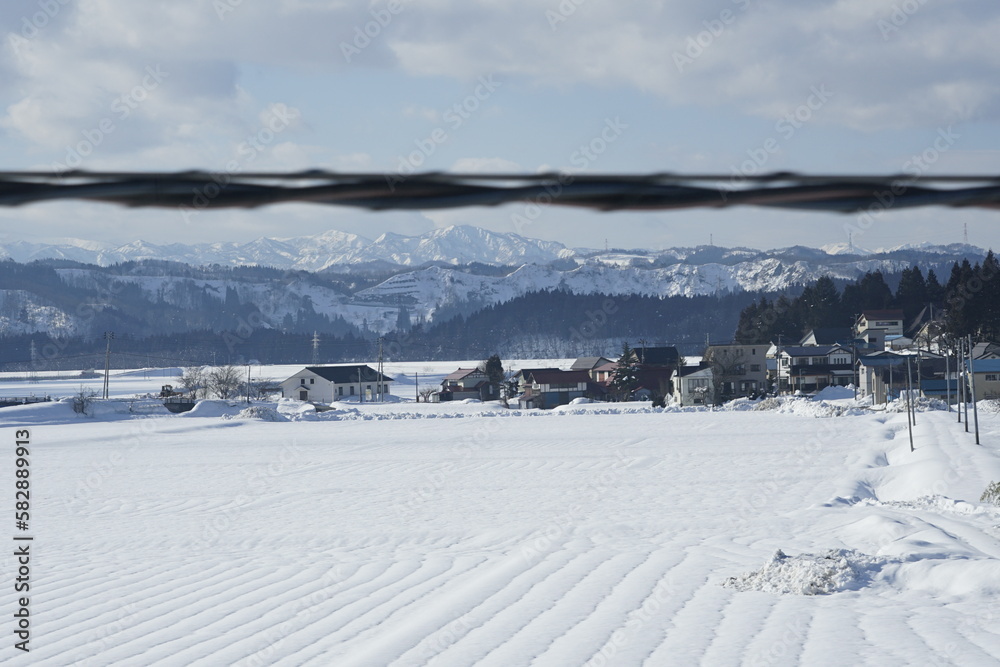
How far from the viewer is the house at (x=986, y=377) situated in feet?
159

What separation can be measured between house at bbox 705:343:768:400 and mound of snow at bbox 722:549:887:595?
51845 mm

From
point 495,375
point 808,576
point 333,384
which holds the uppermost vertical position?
point 495,375

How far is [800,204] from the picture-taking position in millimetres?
2531

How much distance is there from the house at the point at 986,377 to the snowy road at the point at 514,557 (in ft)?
77.4

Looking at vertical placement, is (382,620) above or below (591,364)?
below

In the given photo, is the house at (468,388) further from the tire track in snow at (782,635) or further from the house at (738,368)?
the tire track in snow at (782,635)

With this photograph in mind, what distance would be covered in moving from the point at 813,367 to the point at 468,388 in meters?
30.2

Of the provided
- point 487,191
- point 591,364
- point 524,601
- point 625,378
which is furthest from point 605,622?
point 591,364

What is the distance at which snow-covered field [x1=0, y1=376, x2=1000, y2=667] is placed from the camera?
8.51m

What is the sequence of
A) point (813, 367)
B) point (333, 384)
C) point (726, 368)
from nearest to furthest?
point (726, 368) → point (813, 367) → point (333, 384)

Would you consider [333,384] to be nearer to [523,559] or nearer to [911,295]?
[911,295]

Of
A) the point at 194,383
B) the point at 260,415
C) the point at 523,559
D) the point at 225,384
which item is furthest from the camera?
the point at 194,383

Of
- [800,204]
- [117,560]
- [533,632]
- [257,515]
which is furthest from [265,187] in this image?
[257,515]

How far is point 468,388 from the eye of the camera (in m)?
81.2
